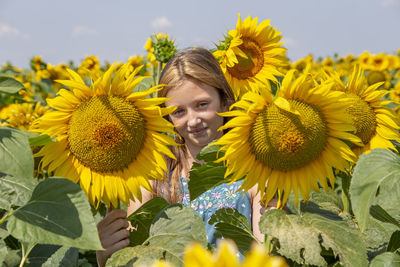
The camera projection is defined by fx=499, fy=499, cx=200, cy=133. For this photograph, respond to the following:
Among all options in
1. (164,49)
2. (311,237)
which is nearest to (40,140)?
(311,237)

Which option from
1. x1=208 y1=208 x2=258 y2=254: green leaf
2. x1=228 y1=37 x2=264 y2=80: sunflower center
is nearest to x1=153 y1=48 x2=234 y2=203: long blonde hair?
x1=228 y1=37 x2=264 y2=80: sunflower center

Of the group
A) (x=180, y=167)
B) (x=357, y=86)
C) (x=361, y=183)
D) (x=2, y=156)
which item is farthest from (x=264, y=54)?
(x=2, y=156)

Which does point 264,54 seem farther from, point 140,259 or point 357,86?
point 140,259

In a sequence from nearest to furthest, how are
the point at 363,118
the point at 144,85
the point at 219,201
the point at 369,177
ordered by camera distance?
the point at 369,177 → the point at 363,118 → the point at 219,201 → the point at 144,85

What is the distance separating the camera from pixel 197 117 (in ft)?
6.95

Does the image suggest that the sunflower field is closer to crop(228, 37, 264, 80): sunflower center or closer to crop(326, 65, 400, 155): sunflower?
crop(326, 65, 400, 155): sunflower

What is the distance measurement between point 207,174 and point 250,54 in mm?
1446

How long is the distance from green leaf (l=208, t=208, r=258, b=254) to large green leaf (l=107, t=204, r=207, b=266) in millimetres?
150

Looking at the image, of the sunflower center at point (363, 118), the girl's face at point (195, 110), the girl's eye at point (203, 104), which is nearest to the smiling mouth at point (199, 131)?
the girl's face at point (195, 110)

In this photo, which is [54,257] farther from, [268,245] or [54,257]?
[268,245]

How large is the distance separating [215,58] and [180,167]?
0.58 meters

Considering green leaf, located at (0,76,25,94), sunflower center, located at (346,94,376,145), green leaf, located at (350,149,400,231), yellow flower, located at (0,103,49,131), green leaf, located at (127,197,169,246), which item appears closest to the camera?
green leaf, located at (350,149,400,231)

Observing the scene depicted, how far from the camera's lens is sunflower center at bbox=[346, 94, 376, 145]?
177 cm

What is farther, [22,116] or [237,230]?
[22,116]
